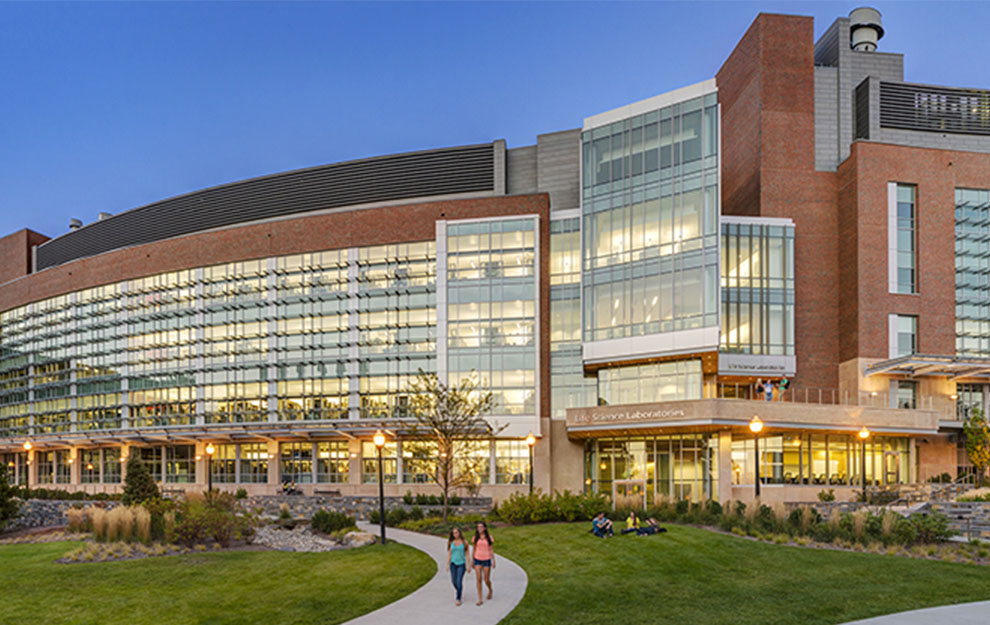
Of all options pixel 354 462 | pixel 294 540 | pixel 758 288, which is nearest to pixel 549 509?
pixel 294 540

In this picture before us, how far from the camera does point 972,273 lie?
4931 cm

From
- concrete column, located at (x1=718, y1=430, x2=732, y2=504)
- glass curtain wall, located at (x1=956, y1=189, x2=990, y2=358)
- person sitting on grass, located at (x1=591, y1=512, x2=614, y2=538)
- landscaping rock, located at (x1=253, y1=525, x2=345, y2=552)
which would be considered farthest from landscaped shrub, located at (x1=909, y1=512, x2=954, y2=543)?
glass curtain wall, located at (x1=956, y1=189, x2=990, y2=358)

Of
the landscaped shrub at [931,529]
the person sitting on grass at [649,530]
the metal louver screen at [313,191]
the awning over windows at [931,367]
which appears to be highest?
the metal louver screen at [313,191]

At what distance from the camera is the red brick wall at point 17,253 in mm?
82000

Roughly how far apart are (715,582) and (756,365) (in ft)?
102

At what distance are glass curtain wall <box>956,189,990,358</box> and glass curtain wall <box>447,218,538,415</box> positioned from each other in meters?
27.5

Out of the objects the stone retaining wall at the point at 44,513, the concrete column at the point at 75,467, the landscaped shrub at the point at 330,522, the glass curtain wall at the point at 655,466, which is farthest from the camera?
the concrete column at the point at 75,467

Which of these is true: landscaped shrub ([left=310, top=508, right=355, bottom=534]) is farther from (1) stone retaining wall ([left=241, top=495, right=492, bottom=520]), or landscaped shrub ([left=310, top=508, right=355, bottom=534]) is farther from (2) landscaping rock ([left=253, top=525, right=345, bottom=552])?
(1) stone retaining wall ([left=241, top=495, right=492, bottom=520])

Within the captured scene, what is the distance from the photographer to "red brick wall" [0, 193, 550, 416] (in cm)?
5234

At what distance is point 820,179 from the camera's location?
165 ft

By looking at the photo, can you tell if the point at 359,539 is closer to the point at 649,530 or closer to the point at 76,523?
the point at 649,530

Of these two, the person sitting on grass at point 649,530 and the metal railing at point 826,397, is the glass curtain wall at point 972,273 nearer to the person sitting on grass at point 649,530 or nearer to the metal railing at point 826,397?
the metal railing at point 826,397

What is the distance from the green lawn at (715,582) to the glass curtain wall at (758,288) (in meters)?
25.2

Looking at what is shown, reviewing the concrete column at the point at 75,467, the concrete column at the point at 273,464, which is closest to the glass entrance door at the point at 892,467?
the concrete column at the point at 273,464
